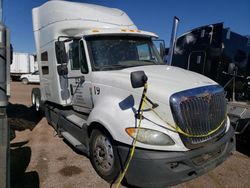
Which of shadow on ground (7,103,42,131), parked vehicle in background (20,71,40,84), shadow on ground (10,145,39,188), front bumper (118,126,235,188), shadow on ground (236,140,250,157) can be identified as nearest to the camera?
front bumper (118,126,235,188)

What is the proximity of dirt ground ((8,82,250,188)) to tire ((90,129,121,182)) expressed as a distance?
0.17 metres

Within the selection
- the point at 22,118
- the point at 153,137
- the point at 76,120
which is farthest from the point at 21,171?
the point at 22,118

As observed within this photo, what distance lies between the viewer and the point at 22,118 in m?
8.91

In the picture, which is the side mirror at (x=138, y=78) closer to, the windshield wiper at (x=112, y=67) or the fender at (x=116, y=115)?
the fender at (x=116, y=115)

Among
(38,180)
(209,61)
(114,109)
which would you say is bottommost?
(38,180)

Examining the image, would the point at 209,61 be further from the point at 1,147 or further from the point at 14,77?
the point at 14,77

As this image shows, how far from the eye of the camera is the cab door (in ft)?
16.5

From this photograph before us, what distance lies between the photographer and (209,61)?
7570 millimetres

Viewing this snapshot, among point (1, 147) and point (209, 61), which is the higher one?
point (209, 61)

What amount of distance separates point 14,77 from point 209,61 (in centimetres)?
2809

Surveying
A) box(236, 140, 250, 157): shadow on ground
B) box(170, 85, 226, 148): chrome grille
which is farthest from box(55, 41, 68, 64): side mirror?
box(236, 140, 250, 157): shadow on ground

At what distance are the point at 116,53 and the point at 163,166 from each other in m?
2.54

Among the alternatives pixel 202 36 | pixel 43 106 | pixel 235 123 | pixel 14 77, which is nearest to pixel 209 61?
pixel 202 36

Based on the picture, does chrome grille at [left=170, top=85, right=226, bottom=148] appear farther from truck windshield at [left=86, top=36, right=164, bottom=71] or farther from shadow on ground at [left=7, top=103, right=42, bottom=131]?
shadow on ground at [left=7, top=103, right=42, bottom=131]
